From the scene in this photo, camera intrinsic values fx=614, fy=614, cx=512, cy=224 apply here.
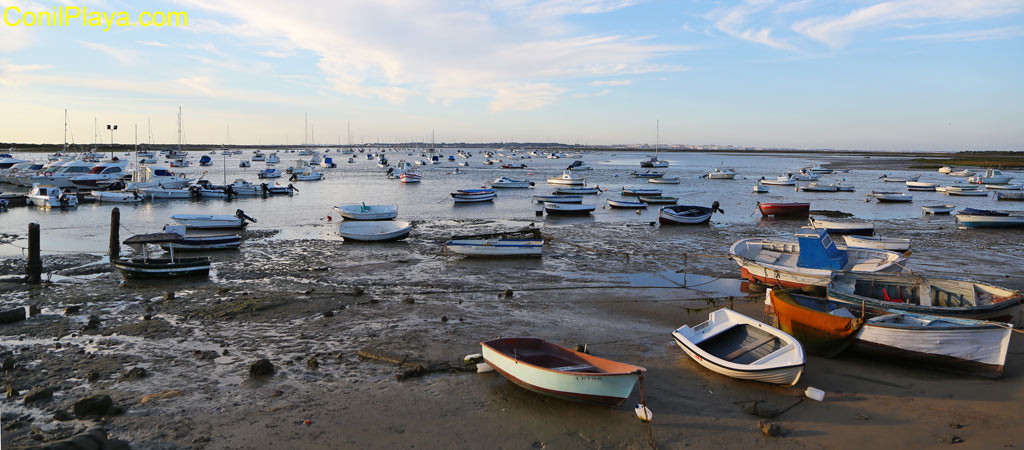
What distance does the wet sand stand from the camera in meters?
8.76

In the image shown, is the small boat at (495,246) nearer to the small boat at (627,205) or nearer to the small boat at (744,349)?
the small boat at (744,349)

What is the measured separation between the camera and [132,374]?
1069cm

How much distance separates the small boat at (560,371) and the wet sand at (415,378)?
33 cm

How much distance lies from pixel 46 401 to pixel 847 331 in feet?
44.8

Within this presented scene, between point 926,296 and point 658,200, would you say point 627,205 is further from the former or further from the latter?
point 926,296

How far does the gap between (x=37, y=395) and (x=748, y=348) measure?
11793 mm

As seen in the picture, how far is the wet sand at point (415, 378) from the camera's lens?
345 inches

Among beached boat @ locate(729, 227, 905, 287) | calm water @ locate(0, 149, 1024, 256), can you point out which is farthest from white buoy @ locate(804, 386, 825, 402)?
calm water @ locate(0, 149, 1024, 256)

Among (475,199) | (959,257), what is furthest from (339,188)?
(959,257)

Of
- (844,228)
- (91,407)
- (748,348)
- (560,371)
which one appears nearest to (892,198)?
(844,228)

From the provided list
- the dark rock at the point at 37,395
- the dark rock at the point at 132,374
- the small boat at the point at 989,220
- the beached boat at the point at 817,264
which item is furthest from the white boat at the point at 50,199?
the small boat at the point at 989,220

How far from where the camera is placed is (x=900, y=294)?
46.3 ft

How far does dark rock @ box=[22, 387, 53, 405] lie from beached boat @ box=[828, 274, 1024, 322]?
14.3m

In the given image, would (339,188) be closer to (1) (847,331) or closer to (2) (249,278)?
(2) (249,278)
